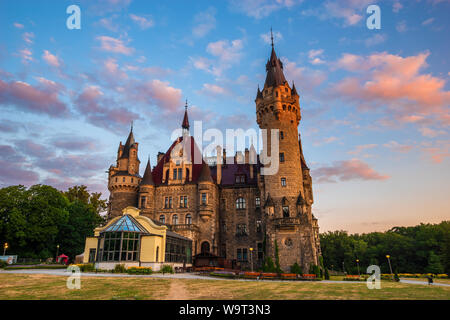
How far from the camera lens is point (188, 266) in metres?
40.6

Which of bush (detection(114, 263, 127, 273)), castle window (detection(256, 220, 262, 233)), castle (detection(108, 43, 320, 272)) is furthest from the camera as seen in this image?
castle window (detection(256, 220, 262, 233))

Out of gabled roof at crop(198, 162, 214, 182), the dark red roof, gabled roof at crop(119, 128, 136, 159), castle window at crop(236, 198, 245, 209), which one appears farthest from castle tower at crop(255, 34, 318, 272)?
gabled roof at crop(119, 128, 136, 159)

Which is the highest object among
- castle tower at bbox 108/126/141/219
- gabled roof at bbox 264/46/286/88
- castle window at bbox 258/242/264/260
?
gabled roof at bbox 264/46/286/88

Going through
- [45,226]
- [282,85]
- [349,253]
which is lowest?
[349,253]

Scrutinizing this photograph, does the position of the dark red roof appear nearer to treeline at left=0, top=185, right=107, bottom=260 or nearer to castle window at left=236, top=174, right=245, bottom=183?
castle window at left=236, top=174, right=245, bottom=183

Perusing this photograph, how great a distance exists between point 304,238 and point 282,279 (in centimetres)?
1091

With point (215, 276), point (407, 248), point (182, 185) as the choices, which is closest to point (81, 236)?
point (182, 185)

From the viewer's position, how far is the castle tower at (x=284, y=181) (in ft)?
125

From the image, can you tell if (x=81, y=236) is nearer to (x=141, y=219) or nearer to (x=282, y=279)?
(x=141, y=219)

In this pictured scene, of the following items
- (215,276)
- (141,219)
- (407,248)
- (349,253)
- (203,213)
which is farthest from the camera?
(349,253)

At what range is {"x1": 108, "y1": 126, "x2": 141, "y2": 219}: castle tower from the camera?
4766cm

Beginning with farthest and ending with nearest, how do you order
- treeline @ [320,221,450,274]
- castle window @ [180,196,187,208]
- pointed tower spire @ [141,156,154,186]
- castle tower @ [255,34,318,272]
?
treeline @ [320,221,450,274], pointed tower spire @ [141,156,154,186], castle window @ [180,196,187,208], castle tower @ [255,34,318,272]

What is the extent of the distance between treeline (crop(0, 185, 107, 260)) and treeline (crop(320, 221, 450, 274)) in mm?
59620

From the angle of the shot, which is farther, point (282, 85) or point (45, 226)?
point (45, 226)
